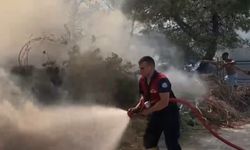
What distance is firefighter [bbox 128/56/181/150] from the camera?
21.9ft

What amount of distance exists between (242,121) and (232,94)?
2.23m

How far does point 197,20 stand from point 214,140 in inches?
432

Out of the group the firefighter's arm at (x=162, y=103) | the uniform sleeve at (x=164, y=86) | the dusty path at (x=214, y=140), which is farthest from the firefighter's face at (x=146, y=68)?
the dusty path at (x=214, y=140)

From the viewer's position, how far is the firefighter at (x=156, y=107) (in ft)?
21.9

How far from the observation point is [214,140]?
10141 mm

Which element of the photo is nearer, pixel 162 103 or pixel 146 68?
pixel 162 103

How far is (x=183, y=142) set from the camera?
1003 centimetres

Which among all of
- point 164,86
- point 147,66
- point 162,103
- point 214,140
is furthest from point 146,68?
point 214,140

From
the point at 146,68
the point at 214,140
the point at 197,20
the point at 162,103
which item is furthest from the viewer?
the point at 197,20

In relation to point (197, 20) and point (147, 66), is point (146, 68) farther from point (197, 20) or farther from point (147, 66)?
point (197, 20)

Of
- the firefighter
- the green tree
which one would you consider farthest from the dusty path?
the green tree

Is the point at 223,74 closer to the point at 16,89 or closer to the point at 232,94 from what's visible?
the point at 232,94

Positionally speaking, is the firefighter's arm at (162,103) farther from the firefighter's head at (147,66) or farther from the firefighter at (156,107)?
the firefighter's head at (147,66)

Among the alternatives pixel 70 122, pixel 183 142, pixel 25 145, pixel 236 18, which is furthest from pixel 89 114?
pixel 236 18
